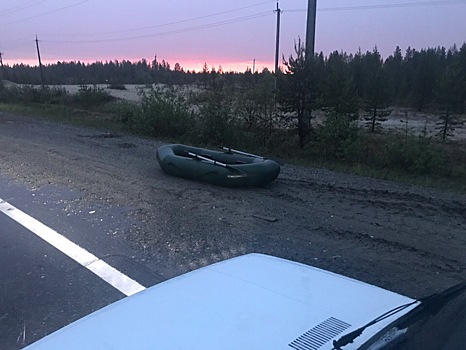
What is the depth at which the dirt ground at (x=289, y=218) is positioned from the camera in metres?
4.27

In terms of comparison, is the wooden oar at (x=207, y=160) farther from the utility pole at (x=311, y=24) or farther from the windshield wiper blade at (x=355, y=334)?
the utility pole at (x=311, y=24)

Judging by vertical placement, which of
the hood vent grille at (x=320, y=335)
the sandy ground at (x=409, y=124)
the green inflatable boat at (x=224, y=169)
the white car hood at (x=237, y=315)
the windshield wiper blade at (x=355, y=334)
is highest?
the windshield wiper blade at (x=355, y=334)

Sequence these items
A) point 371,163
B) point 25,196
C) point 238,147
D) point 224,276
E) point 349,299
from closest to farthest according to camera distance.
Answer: point 349,299 < point 224,276 < point 25,196 < point 371,163 < point 238,147

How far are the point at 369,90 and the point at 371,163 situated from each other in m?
25.0

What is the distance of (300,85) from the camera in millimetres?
14930

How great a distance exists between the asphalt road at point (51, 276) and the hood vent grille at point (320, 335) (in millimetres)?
2334

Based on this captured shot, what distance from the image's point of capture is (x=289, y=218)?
567cm

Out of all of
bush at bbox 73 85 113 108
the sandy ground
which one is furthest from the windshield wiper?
bush at bbox 73 85 113 108

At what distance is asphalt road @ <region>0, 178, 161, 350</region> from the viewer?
3.28 meters

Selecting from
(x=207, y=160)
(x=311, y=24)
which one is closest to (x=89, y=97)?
(x=311, y=24)

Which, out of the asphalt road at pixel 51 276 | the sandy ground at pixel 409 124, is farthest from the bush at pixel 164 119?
the asphalt road at pixel 51 276

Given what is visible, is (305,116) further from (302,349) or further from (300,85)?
(302,349)

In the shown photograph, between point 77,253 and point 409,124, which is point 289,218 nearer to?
point 77,253

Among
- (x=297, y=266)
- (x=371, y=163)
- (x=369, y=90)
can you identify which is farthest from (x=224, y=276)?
(x=369, y=90)
